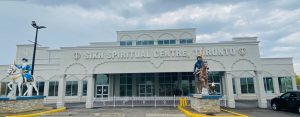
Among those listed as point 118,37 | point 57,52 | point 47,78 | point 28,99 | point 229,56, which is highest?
point 118,37

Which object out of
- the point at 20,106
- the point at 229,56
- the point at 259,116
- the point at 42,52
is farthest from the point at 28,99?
the point at 42,52

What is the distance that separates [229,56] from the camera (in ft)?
56.2

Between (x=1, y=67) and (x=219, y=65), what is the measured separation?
31.3 meters

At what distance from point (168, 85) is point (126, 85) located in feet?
19.0

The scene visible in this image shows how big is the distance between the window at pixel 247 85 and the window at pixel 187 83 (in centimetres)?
849

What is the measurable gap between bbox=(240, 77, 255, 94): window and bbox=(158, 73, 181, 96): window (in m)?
10.3

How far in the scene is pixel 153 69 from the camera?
17.6 m

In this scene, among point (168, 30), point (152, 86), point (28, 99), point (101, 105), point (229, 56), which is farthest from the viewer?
point (168, 30)

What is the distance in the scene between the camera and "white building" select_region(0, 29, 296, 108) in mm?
17156

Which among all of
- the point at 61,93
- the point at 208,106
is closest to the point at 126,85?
the point at 61,93

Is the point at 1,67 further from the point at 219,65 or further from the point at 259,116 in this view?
the point at 259,116

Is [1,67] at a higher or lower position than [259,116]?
higher

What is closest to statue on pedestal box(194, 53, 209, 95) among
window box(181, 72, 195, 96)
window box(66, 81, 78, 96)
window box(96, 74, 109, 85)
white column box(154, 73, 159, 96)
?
window box(181, 72, 195, 96)

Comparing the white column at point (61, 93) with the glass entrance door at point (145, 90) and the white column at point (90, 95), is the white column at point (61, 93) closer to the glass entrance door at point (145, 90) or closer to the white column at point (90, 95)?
the white column at point (90, 95)
